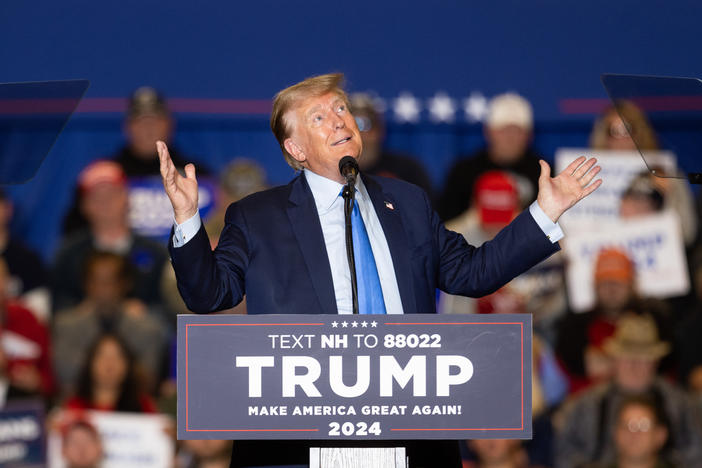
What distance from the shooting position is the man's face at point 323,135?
2.03 meters

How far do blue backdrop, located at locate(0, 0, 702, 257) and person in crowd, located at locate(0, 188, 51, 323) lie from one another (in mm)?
743

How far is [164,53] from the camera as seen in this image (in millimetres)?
4957

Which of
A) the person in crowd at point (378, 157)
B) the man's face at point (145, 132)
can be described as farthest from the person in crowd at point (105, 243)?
the person in crowd at point (378, 157)

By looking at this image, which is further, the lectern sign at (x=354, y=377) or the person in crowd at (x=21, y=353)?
the person in crowd at (x=21, y=353)

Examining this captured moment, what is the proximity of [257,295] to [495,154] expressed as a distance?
3040mm

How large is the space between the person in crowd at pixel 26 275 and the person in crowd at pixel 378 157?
166 centimetres

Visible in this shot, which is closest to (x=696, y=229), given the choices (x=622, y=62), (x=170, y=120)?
(x=622, y=62)

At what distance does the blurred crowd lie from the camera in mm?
4645

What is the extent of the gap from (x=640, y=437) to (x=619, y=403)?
0.18 metres

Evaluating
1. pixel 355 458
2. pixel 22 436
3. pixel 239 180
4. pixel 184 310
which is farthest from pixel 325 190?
pixel 22 436

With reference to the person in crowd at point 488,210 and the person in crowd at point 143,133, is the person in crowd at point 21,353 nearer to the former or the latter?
the person in crowd at point 143,133

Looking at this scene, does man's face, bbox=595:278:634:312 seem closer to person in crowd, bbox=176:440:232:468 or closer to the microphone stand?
person in crowd, bbox=176:440:232:468

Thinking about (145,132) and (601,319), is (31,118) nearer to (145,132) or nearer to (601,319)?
(145,132)

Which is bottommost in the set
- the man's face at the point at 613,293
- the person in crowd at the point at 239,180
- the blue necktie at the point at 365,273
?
the blue necktie at the point at 365,273
